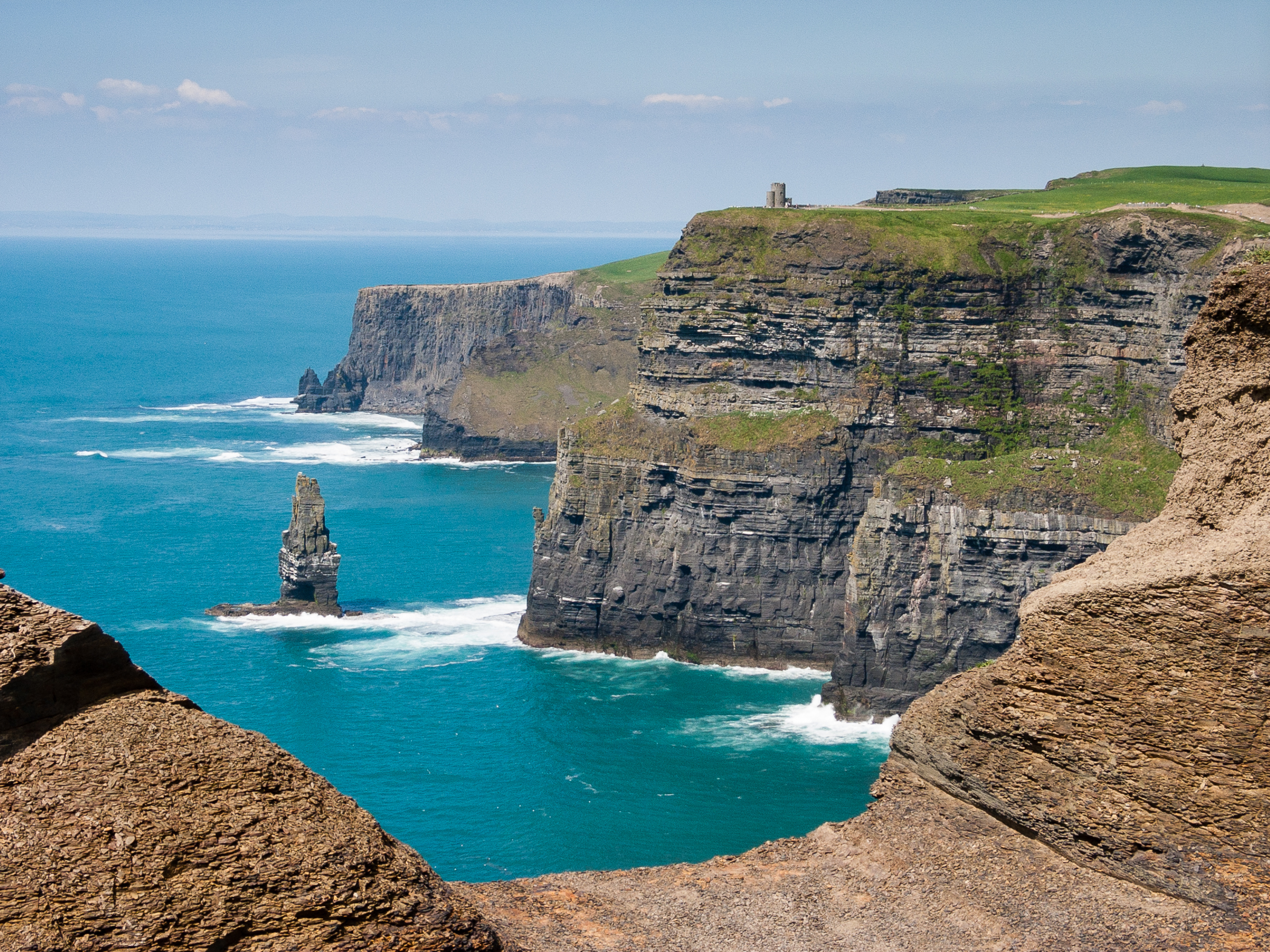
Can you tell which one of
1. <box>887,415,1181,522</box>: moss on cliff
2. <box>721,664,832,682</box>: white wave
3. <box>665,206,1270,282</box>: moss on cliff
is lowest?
<box>721,664,832,682</box>: white wave

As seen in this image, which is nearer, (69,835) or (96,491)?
(69,835)

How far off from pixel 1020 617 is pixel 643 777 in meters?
56.7

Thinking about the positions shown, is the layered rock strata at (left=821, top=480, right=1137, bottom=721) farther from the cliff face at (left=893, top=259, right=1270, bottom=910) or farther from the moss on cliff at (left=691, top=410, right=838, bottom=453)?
the cliff face at (left=893, top=259, right=1270, bottom=910)

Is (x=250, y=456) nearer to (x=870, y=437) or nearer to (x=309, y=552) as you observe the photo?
(x=309, y=552)

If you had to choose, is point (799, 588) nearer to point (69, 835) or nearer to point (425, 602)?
point (425, 602)

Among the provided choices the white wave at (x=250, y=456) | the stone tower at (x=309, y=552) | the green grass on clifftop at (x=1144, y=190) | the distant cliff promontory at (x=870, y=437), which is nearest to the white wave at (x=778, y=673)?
the distant cliff promontory at (x=870, y=437)

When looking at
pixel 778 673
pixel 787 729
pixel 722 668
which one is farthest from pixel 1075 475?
pixel 722 668

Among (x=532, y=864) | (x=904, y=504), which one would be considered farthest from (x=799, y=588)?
(x=532, y=864)

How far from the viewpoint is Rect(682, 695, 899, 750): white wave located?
90.2m

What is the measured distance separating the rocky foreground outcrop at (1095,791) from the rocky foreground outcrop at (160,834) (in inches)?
244

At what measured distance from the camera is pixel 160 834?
20.9 metres

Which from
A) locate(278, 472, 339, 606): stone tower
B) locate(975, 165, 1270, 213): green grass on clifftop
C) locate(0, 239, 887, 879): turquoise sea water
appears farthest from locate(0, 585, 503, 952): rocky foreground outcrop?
locate(975, 165, 1270, 213): green grass on clifftop

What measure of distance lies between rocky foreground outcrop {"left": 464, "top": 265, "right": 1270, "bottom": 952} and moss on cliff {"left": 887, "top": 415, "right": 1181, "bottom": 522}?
2570 inches

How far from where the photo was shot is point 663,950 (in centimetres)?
2723
